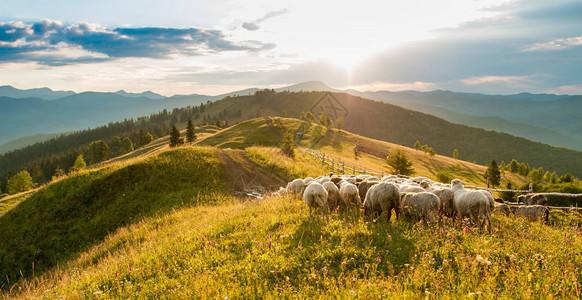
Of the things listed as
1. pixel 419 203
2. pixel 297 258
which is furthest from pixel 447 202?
pixel 297 258

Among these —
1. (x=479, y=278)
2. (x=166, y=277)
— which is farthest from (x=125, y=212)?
(x=479, y=278)

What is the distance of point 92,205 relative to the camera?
18031 millimetres

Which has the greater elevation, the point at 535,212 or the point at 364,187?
the point at 364,187

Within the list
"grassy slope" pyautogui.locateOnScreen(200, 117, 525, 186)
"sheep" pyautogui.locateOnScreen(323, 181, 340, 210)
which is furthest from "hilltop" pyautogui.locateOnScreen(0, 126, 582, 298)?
"grassy slope" pyautogui.locateOnScreen(200, 117, 525, 186)

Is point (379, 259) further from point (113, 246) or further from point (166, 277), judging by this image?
point (113, 246)

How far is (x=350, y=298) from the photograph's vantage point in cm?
500

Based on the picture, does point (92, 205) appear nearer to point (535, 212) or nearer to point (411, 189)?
point (411, 189)

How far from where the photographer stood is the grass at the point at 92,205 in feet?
48.5

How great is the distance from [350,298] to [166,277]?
4.18 metres

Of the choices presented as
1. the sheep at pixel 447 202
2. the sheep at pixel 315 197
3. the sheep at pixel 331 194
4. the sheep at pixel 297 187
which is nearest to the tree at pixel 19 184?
the sheep at pixel 297 187

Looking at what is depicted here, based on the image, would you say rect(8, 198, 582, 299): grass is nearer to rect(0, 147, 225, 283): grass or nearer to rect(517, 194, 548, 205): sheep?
rect(517, 194, 548, 205): sheep

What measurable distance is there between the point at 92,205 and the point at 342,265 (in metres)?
18.0

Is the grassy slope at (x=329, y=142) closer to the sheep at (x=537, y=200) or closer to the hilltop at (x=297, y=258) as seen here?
the hilltop at (x=297, y=258)

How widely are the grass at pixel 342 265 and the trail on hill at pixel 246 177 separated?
11.8 metres
